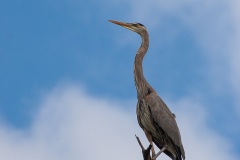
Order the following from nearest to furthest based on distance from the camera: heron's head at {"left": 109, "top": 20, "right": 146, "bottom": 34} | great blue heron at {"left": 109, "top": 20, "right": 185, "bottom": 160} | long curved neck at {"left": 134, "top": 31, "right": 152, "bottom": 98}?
great blue heron at {"left": 109, "top": 20, "right": 185, "bottom": 160}, long curved neck at {"left": 134, "top": 31, "right": 152, "bottom": 98}, heron's head at {"left": 109, "top": 20, "right": 146, "bottom": 34}

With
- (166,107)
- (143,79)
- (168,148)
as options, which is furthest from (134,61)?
(168,148)

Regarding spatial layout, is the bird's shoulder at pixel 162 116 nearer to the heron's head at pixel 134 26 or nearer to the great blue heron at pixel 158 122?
the great blue heron at pixel 158 122

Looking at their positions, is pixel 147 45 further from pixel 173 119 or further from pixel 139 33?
pixel 173 119

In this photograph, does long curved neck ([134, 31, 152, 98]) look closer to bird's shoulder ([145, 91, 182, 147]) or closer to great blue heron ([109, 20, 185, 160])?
great blue heron ([109, 20, 185, 160])

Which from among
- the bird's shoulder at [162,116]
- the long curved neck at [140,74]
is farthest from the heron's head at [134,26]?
the bird's shoulder at [162,116]

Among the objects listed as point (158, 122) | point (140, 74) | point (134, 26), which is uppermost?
point (134, 26)

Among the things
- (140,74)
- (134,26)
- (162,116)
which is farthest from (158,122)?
(134,26)

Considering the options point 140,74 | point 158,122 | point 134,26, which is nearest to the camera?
point 158,122

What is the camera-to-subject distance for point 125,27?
9.95 m

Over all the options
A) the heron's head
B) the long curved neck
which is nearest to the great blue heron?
the long curved neck

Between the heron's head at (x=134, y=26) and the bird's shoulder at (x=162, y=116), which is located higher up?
the heron's head at (x=134, y=26)

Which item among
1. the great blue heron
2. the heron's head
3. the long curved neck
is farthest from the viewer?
the heron's head

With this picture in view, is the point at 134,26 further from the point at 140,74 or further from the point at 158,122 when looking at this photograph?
the point at 158,122

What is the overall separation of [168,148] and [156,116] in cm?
53
